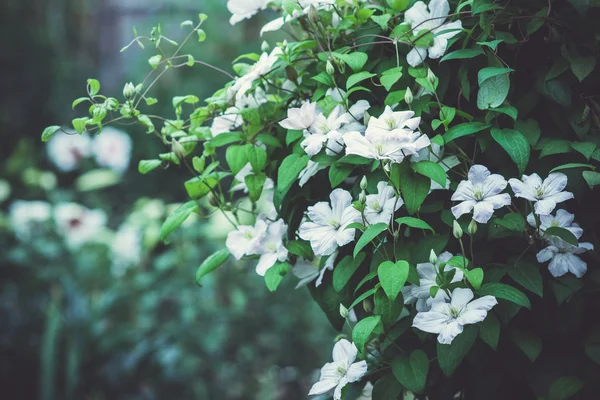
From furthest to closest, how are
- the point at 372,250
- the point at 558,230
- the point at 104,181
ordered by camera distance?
1. the point at 104,181
2. the point at 372,250
3. the point at 558,230

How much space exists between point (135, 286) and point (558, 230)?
1.88 metres

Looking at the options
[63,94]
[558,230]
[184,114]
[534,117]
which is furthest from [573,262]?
[63,94]

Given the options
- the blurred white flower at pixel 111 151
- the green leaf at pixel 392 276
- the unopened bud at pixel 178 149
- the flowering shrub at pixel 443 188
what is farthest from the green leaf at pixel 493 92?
the blurred white flower at pixel 111 151

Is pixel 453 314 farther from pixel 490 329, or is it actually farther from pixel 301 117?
pixel 301 117

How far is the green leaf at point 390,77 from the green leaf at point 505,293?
259 mm

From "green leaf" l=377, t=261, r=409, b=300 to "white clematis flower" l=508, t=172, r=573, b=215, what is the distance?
0.16 meters

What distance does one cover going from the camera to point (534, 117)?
2.76ft

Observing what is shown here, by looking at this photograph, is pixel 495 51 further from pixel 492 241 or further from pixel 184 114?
pixel 184 114

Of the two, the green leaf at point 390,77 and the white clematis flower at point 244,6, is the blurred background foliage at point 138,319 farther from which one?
the green leaf at point 390,77

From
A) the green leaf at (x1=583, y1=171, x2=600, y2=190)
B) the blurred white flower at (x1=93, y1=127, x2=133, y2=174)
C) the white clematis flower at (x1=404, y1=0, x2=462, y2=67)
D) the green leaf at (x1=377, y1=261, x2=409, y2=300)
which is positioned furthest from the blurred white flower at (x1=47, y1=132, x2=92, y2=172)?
the green leaf at (x1=583, y1=171, x2=600, y2=190)

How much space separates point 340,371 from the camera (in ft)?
2.55

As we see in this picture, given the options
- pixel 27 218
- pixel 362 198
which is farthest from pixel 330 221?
pixel 27 218

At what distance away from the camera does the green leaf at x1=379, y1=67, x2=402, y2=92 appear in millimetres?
763

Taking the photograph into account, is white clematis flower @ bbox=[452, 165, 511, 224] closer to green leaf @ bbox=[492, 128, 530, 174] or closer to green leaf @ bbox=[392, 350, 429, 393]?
green leaf @ bbox=[492, 128, 530, 174]
